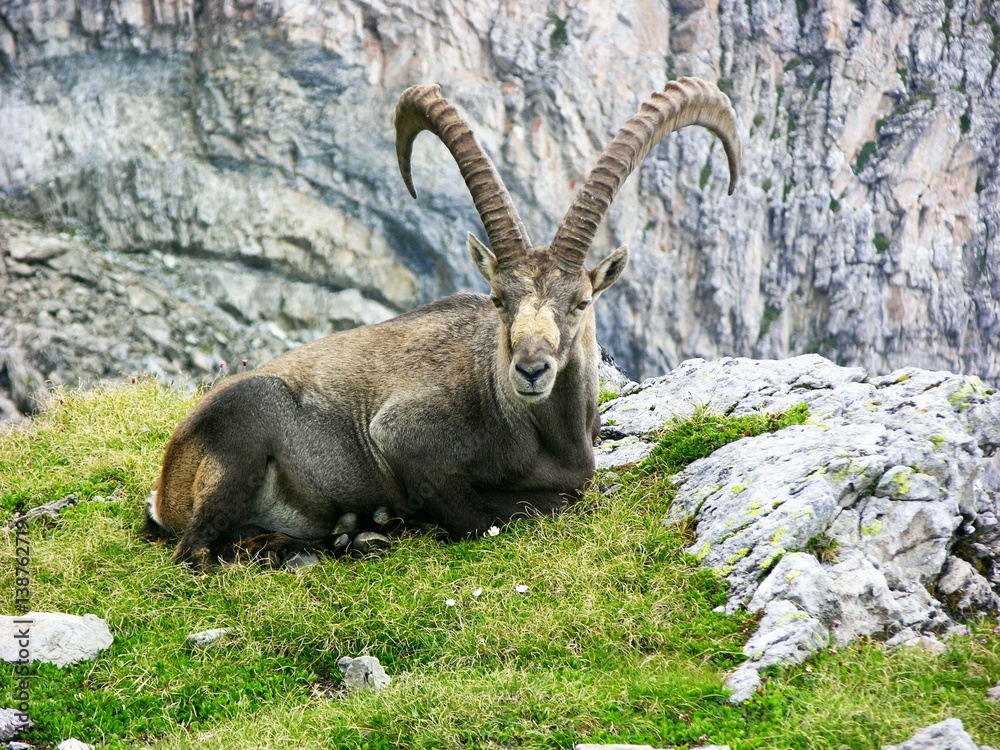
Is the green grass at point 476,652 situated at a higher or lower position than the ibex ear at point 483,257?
lower

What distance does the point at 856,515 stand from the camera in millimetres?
8055

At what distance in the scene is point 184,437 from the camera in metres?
9.12

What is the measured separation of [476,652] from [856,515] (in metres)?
3.58

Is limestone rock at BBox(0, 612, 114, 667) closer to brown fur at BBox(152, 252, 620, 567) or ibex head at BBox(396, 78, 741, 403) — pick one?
brown fur at BBox(152, 252, 620, 567)

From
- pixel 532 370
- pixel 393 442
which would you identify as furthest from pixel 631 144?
pixel 393 442

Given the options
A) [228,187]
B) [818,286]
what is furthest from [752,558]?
[818,286]

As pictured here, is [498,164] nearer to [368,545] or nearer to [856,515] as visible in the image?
[368,545]

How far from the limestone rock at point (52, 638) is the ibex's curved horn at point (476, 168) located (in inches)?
191

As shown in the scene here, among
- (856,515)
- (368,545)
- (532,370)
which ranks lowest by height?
(368,545)

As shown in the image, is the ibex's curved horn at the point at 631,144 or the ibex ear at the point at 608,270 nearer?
the ibex's curved horn at the point at 631,144

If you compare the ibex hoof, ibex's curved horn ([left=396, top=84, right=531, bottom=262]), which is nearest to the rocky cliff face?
ibex's curved horn ([left=396, top=84, right=531, bottom=262])

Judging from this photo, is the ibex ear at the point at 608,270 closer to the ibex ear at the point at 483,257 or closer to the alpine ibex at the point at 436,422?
the alpine ibex at the point at 436,422

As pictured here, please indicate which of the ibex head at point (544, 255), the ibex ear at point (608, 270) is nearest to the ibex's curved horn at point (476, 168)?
the ibex head at point (544, 255)

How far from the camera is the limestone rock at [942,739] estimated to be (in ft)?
17.1
